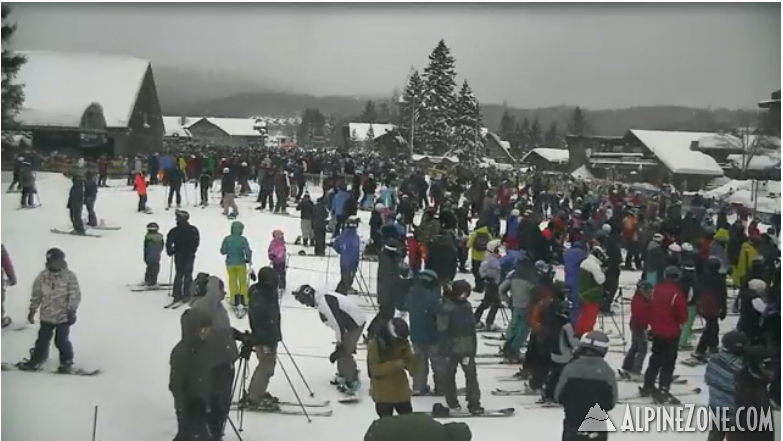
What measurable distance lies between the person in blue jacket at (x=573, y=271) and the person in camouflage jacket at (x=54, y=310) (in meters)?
3.59

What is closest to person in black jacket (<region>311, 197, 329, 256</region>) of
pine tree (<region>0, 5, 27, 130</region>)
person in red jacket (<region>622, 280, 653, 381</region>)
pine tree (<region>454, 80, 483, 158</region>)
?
pine tree (<region>454, 80, 483, 158</region>)

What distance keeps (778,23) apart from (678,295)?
6.44 feet

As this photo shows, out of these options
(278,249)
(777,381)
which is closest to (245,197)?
(278,249)

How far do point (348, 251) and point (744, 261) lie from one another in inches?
119

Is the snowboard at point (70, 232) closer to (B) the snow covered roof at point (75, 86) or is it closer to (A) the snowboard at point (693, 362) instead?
(B) the snow covered roof at point (75, 86)

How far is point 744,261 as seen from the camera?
18.1ft

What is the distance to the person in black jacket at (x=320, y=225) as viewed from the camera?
5840 mm

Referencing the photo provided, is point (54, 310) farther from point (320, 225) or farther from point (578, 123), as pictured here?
point (578, 123)

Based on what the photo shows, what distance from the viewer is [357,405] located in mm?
4895

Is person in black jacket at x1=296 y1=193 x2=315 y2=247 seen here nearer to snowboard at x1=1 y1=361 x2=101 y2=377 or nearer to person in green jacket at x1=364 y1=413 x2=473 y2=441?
snowboard at x1=1 y1=361 x2=101 y2=377

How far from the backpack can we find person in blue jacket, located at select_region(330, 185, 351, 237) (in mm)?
A: 1230

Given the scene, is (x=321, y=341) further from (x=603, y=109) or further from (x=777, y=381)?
(x=777, y=381)

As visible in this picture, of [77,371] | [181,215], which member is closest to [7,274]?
[77,371]

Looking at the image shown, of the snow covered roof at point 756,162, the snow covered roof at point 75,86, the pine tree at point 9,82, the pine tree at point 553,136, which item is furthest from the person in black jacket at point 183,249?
the snow covered roof at point 756,162
